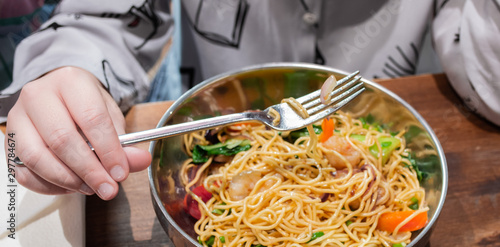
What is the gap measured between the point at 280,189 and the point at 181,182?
0.26m

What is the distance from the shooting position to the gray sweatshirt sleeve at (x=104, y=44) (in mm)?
1019

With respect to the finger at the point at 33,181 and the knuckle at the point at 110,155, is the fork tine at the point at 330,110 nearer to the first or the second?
the knuckle at the point at 110,155

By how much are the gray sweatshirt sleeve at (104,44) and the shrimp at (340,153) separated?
61 centimetres

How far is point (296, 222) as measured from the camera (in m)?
0.95

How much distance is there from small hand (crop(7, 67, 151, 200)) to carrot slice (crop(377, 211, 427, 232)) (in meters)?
0.58

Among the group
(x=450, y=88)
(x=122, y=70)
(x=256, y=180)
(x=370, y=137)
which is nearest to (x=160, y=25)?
(x=122, y=70)

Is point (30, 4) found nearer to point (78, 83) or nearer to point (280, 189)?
point (78, 83)

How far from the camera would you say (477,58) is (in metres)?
1.23

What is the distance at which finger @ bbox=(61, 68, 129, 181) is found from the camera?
74 cm

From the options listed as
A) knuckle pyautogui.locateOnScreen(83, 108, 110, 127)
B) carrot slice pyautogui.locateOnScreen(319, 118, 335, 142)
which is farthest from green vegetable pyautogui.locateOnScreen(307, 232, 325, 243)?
knuckle pyautogui.locateOnScreen(83, 108, 110, 127)

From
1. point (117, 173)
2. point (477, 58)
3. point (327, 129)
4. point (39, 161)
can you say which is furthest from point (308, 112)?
point (477, 58)

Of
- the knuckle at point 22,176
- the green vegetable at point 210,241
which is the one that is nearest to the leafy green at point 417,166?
the green vegetable at point 210,241

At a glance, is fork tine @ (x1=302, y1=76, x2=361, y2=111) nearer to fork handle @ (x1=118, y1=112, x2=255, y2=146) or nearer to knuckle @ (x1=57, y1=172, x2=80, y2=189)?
fork handle @ (x1=118, y1=112, x2=255, y2=146)

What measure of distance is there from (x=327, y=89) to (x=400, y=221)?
1.18ft
